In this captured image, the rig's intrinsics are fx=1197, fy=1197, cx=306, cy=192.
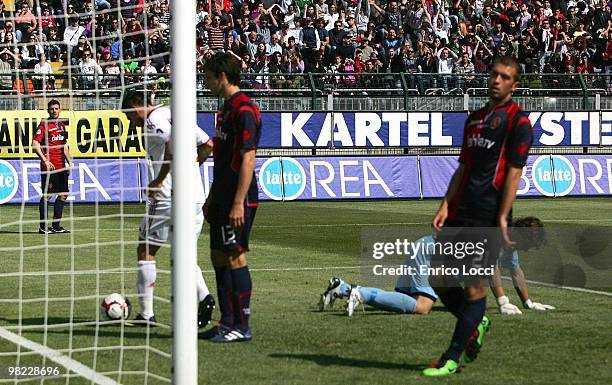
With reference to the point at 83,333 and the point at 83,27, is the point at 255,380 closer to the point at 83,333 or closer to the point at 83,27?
the point at 83,333

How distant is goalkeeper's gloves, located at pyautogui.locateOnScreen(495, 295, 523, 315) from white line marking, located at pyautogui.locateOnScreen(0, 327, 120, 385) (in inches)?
158

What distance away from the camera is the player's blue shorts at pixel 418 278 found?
9727 mm

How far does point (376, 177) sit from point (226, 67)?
18.1 meters

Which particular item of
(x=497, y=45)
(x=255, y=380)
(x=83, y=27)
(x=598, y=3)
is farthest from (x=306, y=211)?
(x=598, y=3)

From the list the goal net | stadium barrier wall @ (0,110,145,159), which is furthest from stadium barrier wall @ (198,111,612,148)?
the goal net

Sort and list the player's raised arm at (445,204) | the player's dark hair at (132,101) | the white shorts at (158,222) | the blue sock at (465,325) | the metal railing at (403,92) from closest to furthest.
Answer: the blue sock at (465,325) → the player's raised arm at (445,204) → the player's dark hair at (132,101) → the white shorts at (158,222) → the metal railing at (403,92)

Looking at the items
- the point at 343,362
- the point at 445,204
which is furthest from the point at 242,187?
the point at 445,204

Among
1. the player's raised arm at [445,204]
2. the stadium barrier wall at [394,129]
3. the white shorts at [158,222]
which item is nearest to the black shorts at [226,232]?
the white shorts at [158,222]

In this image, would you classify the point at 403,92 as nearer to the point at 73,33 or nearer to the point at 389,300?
the point at 73,33

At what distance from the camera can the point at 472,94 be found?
30.3 meters

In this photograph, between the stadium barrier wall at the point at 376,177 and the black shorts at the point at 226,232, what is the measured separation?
52.8 feet

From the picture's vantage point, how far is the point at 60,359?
27.6 ft

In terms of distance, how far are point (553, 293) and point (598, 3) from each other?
2740 cm

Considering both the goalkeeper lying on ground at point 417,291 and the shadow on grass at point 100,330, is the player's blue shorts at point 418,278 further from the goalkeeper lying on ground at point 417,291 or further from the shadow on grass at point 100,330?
the shadow on grass at point 100,330
